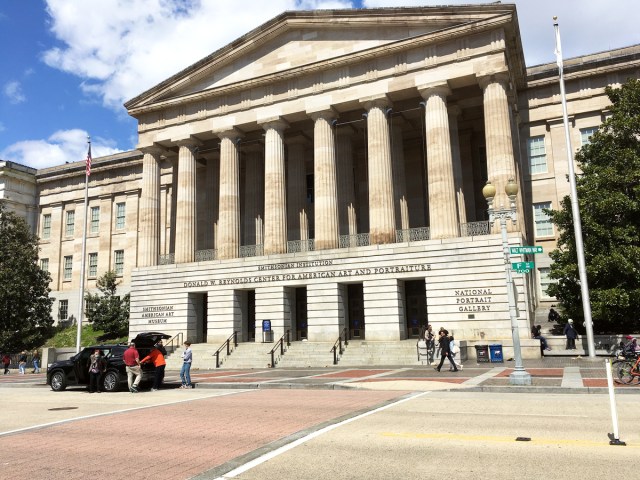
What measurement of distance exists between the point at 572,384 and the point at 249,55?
3176 cm

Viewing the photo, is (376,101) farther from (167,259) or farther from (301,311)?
(167,259)

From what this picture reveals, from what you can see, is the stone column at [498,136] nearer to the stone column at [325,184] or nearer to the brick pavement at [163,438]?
the stone column at [325,184]

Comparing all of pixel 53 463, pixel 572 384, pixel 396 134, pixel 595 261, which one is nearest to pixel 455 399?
pixel 572 384

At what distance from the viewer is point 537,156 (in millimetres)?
39531

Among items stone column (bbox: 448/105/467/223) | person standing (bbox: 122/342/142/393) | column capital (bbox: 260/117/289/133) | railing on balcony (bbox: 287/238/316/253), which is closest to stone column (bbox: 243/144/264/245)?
railing on balcony (bbox: 287/238/316/253)

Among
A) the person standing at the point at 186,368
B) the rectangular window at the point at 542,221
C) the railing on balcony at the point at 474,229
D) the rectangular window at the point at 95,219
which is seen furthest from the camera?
the rectangular window at the point at 95,219

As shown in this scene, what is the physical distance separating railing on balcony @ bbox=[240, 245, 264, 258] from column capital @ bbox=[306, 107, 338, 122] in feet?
32.8

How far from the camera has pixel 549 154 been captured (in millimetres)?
39062

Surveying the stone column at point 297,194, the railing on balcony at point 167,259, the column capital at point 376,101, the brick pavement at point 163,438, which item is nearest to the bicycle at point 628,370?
the brick pavement at point 163,438

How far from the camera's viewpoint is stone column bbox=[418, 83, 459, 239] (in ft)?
101

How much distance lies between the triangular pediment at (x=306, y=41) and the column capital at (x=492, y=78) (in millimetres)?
3135

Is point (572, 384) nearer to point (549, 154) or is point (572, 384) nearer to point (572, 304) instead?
point (572, 304)

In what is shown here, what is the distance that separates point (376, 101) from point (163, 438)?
28.5 metres

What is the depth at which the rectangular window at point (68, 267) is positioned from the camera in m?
55.5
